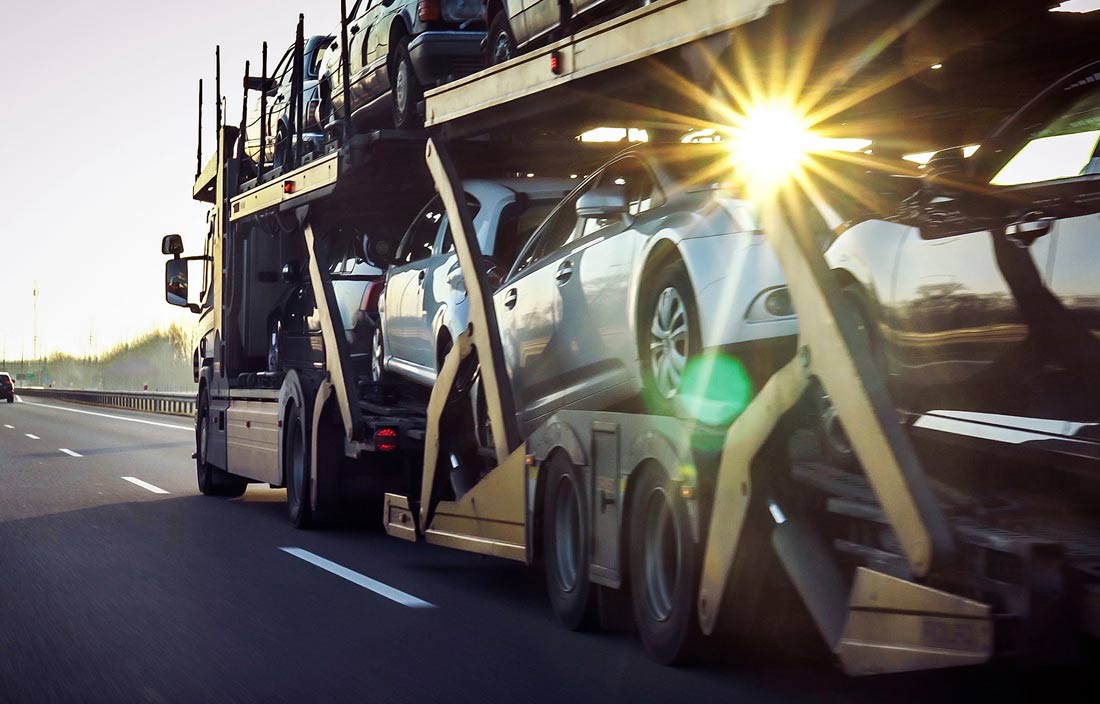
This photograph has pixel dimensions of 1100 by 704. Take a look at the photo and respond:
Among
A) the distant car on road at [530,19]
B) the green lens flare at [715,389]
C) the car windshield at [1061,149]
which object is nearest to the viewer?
the car windshield at [1061,149]

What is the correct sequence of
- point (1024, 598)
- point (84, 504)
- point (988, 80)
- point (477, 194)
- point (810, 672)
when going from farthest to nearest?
point (84, 504)
point (477, 194)
point (988, 80)
point (810, 672)
point (1024, 598)

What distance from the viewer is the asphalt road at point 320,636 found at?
633 centimetres

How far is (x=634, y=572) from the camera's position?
7113 mm

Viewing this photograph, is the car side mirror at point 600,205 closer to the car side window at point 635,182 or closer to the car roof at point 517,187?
the car side window at point 635,182

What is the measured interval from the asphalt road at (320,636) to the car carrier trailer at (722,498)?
32cm

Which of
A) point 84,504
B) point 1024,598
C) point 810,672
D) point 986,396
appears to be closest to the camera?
point 1024,598

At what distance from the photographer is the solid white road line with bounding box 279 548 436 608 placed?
8969mm

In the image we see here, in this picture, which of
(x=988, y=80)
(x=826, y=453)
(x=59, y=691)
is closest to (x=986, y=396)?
(x=826, y=453)

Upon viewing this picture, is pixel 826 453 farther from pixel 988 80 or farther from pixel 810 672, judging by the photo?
pixel 988 80

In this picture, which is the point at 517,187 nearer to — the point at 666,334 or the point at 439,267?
the point at 439,267

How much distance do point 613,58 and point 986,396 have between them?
102 inches

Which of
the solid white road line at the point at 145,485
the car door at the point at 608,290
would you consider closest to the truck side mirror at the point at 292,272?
the solid white road line at the point at 145,485

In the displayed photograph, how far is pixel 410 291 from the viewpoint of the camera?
11.8 meters

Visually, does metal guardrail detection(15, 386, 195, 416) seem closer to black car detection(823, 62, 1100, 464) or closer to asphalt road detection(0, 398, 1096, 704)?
asphalt road detection(0, 398, 1096, 704)
